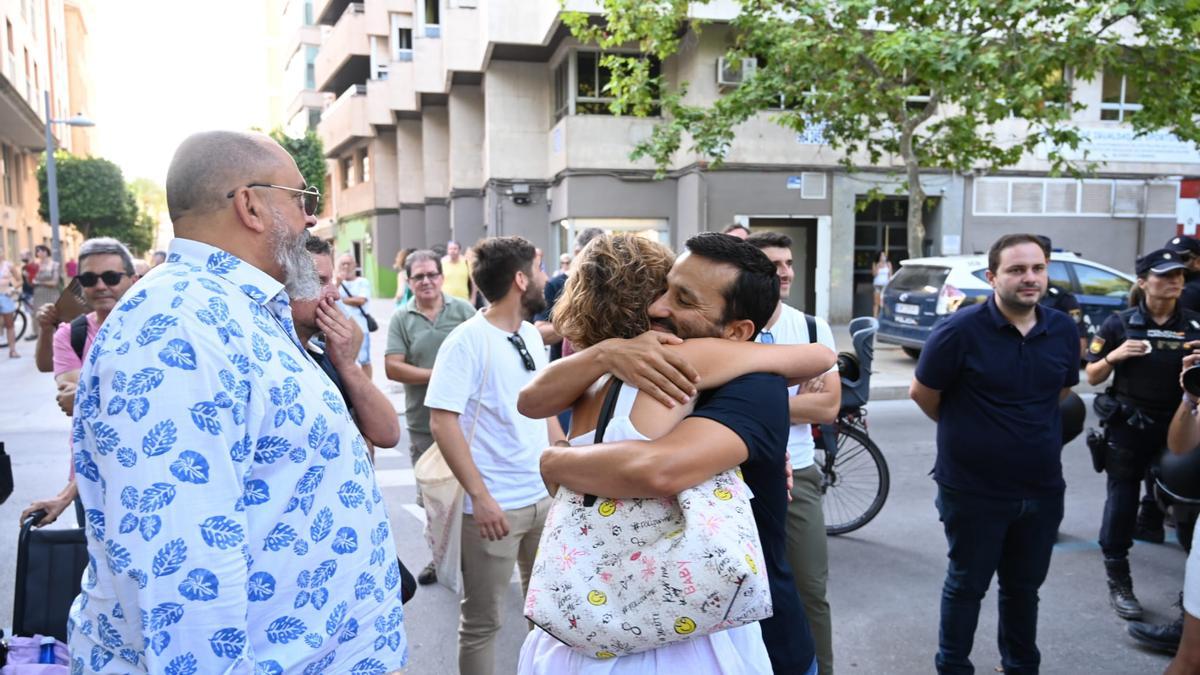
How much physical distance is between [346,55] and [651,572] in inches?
1323

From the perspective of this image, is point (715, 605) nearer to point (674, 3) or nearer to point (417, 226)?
point (674, 3)

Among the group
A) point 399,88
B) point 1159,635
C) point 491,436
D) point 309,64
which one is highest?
point 309,64

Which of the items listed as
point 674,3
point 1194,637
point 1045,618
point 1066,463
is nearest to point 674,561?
point 1194,637

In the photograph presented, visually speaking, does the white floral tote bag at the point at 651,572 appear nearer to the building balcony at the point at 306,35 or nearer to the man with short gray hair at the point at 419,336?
the man with short gray hair at the point at 419,336

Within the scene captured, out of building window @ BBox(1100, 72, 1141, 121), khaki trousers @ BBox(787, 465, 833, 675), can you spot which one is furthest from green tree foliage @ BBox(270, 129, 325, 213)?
khaki trousers @ BBox(787, 465, 833, 675)

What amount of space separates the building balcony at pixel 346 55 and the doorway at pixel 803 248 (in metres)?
19.7

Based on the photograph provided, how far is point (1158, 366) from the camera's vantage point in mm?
4355

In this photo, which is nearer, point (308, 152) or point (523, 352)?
point (523, 352)

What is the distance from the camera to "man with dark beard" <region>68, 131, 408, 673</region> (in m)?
1.33

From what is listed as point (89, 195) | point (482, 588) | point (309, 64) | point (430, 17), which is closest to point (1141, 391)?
point (482, 588)

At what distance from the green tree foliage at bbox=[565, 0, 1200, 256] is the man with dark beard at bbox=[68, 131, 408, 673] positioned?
9474 mm

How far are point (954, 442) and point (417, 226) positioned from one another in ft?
94.0

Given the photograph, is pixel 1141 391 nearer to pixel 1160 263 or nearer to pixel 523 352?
pixel 1160 263

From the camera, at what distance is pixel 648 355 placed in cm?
162
